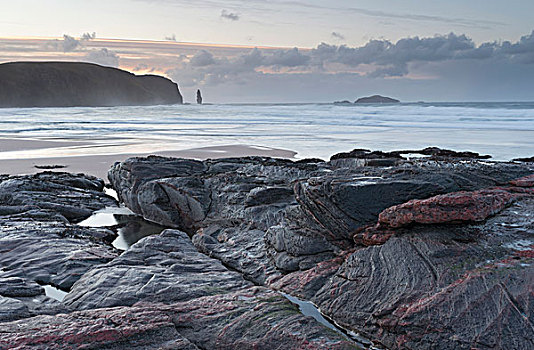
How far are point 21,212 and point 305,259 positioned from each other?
19.5 feet

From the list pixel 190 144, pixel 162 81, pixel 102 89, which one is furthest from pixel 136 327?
pixel 162 81

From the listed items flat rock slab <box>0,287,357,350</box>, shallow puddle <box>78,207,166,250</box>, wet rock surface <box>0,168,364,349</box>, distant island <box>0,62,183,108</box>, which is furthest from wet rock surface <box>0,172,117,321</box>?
distant island <box>0,62,183,108</box>

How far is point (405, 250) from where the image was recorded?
5.58 m

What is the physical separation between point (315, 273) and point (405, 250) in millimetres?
1206

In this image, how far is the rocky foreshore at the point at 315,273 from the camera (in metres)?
4.57

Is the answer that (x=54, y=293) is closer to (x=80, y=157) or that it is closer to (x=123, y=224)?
(x=123, y=224)

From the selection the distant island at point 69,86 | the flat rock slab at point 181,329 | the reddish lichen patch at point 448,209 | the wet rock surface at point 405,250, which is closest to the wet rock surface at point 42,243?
the flat rock slab at point 181,329

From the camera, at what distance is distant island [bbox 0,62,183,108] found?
422ft

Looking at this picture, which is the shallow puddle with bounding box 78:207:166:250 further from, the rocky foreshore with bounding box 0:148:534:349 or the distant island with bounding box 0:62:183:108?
the distant island with bounding box 0:62:183:108

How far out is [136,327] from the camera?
4.54m

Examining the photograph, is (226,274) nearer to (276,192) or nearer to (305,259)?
(305,259)

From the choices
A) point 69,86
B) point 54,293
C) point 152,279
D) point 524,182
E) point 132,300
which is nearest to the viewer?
point 132,300

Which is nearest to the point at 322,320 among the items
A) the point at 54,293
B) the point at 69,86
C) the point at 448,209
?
the point at 448,209

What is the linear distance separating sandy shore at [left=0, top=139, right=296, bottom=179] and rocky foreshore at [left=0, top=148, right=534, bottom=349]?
768 centimetres
